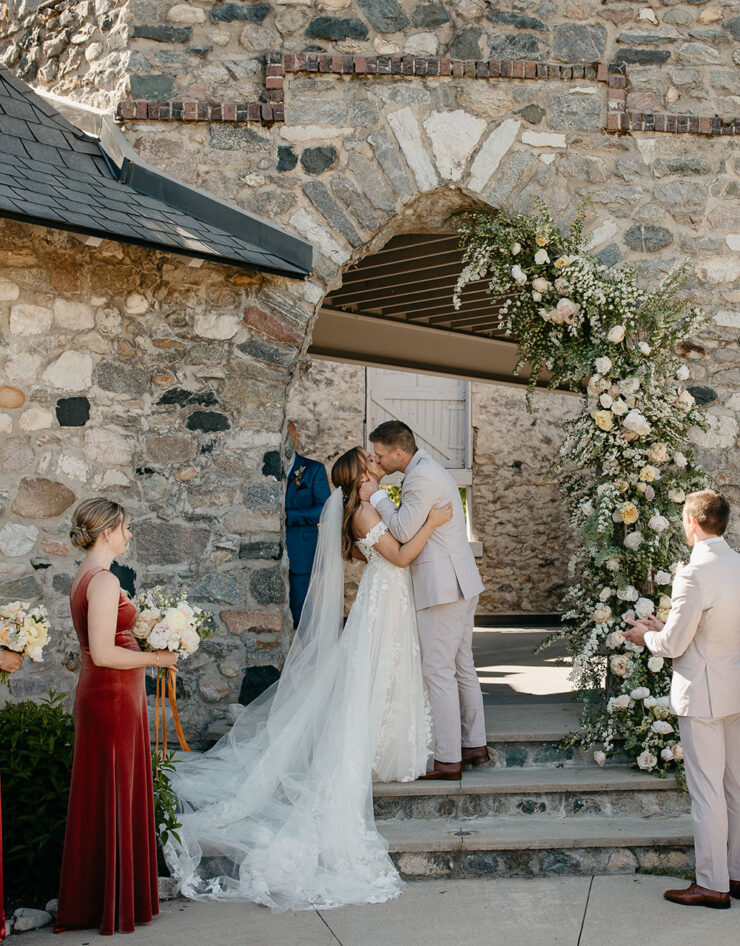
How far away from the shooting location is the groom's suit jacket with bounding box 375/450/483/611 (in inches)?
195

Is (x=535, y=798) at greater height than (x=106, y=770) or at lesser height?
lesser

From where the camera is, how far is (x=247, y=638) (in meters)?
5.61

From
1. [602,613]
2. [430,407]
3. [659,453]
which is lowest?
[602,613]

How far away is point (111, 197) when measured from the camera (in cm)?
513

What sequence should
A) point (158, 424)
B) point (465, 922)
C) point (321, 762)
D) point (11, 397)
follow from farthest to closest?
point (158, 424)
point (11, 397)
point (321, 762)
point (465, 922)

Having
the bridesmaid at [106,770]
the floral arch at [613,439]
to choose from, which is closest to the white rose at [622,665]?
the floral arch at [613,439]

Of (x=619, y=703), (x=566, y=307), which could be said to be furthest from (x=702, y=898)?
(x=566, y=307)

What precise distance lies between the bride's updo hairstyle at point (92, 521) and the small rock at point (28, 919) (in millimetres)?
1397

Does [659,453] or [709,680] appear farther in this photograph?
[659,453]

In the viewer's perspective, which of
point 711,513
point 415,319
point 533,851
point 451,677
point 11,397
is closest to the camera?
point 711,513

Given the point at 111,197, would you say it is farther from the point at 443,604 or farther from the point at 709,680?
the point at 709,680

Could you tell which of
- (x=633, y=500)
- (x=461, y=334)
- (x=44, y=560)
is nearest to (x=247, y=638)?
(x=44, y=560)

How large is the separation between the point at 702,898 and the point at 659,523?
74.5 inches

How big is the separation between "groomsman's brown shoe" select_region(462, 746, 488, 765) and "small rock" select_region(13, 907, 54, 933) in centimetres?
213
